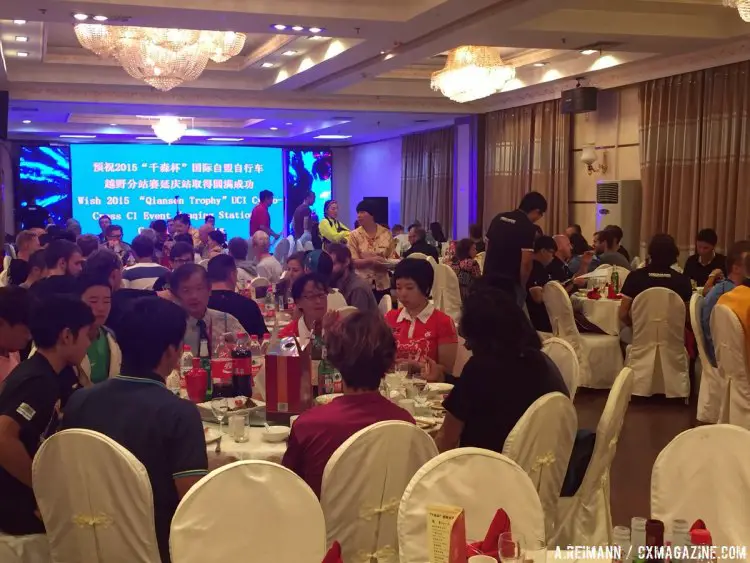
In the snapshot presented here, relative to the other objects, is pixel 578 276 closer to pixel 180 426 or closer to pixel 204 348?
pixel 204 348

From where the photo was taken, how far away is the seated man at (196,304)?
14.6ft

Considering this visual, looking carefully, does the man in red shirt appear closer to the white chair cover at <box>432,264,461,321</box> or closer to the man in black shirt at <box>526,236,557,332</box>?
the white chair cover at <box>432,264,461,321</box>

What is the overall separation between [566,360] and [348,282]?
213cm

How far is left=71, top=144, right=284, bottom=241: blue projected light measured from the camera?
61.3 ft

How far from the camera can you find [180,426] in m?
2.48

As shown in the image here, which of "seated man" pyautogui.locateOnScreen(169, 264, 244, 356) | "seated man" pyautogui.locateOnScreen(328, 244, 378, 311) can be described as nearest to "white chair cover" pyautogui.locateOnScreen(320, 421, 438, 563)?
"seated man" pyautogui.locateOnScreen(169, 264, 244, 356)

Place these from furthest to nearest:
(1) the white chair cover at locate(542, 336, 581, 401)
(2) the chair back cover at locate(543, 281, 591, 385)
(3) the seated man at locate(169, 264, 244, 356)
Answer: (2) the chair back cover at locate(543, 281, 591, 385), (3) the seated man at locate(169, 264, 244, 356), (1) the white chair cover at locate(542, 336, 581, 401)

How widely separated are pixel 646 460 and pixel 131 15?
4.91 metres

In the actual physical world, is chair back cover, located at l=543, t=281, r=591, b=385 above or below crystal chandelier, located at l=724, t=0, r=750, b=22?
below

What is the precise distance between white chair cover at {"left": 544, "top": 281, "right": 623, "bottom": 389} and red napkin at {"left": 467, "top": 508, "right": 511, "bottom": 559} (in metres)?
5.22

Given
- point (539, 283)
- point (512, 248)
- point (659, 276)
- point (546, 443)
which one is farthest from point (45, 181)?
point (546, 443)

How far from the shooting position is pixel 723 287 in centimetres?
568

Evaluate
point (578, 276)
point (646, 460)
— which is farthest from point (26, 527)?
point (578, 276)

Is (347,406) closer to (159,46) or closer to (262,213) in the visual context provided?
(159,46)
